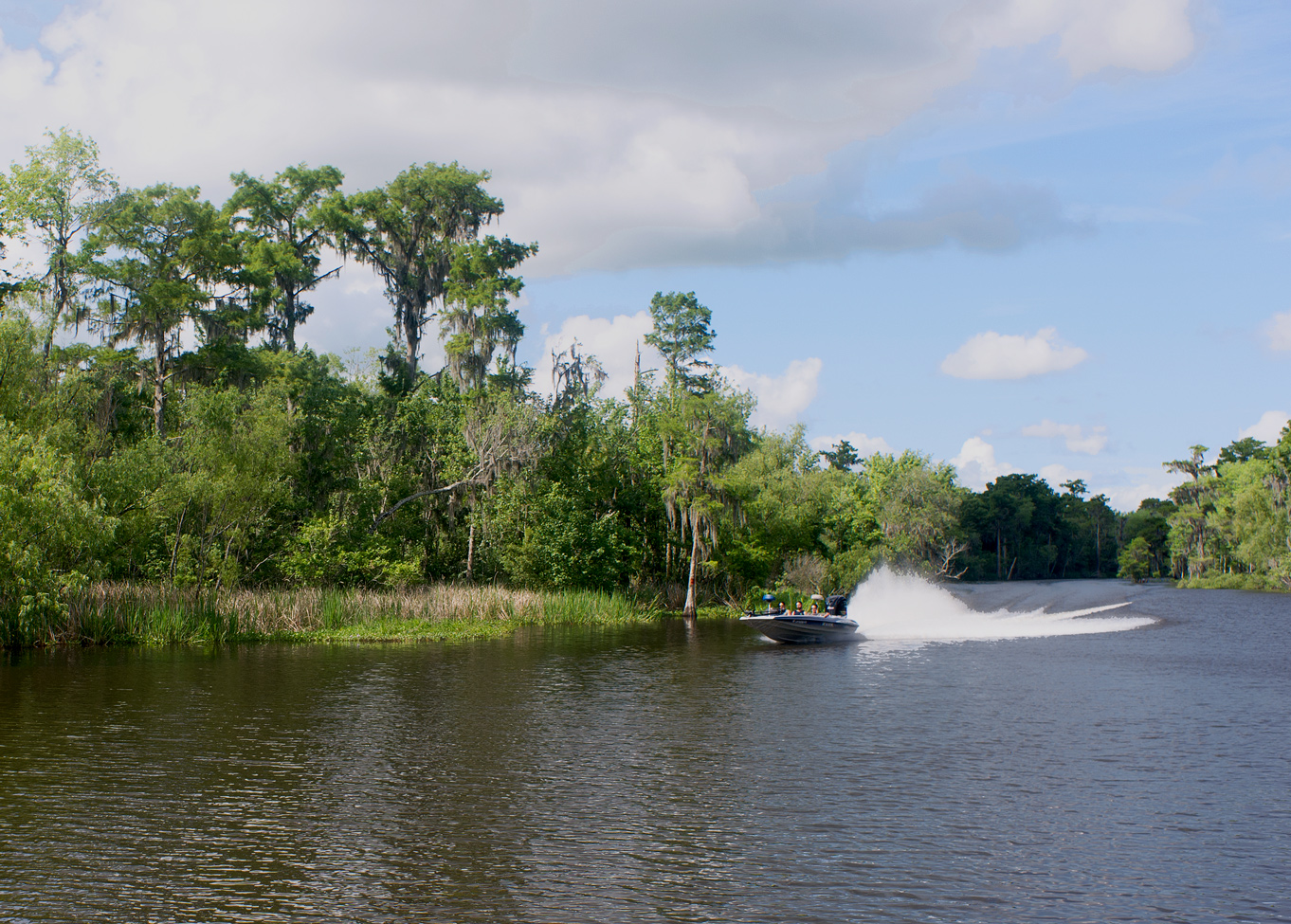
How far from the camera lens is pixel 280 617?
3894 centimetres

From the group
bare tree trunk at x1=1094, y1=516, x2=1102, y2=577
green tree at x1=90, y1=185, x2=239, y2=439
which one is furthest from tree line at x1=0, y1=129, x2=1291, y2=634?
bare tree trunk at x1=1094, y1=516, x2=1102, y2=577

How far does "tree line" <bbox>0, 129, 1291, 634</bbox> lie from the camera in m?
37.9

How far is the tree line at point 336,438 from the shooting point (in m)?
37.9

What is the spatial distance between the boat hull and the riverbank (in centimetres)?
1118

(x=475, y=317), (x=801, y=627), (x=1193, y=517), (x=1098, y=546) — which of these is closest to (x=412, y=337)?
(x=475, y=317)

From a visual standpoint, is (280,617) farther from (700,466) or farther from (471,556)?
(700,466)

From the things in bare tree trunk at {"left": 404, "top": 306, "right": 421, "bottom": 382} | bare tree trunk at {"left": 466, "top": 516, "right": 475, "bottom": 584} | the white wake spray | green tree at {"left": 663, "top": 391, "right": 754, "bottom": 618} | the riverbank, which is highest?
bare tree trunk at {"left": 404, "top": 306, "right": 421, "bottom": 382}

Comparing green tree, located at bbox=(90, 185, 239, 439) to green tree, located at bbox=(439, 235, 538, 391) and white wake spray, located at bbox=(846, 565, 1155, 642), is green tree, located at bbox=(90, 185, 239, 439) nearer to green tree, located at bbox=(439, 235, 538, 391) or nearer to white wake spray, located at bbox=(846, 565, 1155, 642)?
green tree, located at bbox=(439, 235, 538, 391)

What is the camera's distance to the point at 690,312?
81.6m

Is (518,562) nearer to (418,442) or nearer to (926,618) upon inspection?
(418,442)

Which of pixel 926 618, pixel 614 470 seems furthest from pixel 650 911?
pixel 614 470

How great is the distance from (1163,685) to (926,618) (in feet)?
87.1

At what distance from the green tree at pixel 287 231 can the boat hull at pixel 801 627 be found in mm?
33027

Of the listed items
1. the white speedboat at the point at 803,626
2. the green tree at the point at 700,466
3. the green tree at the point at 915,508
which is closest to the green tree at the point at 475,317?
the green tree at the point at 700,466
